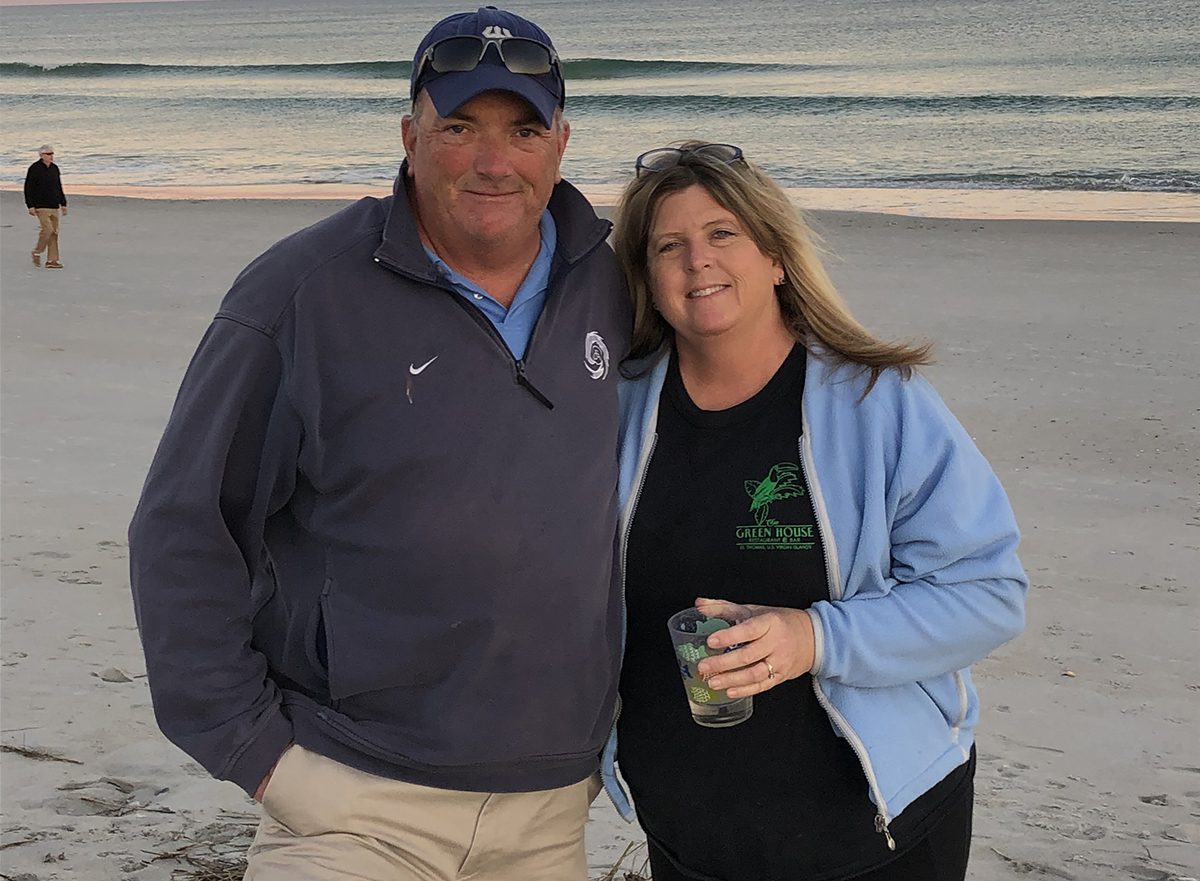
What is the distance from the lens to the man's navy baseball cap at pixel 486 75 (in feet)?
8.74

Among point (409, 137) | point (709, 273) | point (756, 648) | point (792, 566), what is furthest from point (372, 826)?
point (409, 137)

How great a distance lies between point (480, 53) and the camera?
2689mm

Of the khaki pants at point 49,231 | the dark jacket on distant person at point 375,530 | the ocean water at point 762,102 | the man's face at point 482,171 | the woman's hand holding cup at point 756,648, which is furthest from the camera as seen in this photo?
the ocean water at point 762,102

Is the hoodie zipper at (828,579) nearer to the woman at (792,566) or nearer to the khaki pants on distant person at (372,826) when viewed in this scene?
the woman at (792,566)

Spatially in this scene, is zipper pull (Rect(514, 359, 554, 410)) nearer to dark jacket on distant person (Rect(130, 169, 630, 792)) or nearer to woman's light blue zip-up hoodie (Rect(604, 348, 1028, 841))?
dark jacket on distant person (Rect(130, 169, 630, 792))

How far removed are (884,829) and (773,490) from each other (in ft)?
2.21

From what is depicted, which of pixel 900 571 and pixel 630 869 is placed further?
pixel 630 869

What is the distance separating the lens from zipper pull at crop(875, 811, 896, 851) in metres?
2.57

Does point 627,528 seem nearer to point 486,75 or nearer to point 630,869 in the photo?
point 486,75

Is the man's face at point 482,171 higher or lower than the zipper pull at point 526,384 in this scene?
higher

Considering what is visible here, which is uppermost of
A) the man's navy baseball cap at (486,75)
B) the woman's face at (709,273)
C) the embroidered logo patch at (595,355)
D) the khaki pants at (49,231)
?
the khaki pants at (49,231)

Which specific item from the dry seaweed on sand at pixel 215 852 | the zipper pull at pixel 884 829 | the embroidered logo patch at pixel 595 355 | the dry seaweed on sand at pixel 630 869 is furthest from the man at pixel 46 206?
the zipper pull at pixel 884 829

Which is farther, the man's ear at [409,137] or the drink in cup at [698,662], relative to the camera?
the man's ear at [409,137]

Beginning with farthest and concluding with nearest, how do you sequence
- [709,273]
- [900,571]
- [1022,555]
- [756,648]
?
[1022,555] → [709,273] → [900,571] → [756,648]
